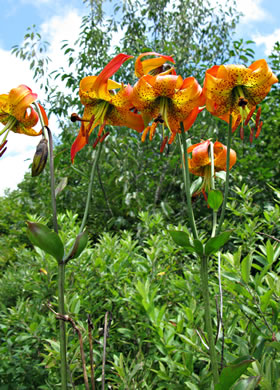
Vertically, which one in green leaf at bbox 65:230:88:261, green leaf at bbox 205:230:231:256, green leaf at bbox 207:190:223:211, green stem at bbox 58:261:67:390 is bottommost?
green stem at bbox 58:261:67:390

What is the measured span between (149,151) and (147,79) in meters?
2.43

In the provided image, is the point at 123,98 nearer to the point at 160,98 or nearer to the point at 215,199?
the point at 160,98

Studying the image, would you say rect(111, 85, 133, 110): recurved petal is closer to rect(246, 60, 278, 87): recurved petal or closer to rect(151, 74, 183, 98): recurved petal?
rect(151, 74, 183, 98): recurved petal

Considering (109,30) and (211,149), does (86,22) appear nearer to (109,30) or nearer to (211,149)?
(109,30)

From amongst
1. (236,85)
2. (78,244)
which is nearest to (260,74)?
(236,85)

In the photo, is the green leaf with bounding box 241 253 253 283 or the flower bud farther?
the green leaf with bounding box 241 253 253 283

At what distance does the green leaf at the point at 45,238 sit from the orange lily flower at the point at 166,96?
0.70 feet

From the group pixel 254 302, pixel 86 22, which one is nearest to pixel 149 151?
pixel 86 22

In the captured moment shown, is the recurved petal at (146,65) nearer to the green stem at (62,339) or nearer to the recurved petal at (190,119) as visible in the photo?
the recurved petal at (190,119)

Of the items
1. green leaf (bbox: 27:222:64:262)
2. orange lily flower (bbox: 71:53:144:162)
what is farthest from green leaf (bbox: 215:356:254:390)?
orange lily flower (bbox: 71:53:144:162)

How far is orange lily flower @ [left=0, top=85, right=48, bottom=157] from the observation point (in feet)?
1.71

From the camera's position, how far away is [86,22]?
11.6 feet

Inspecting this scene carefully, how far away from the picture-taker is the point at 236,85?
50 cm

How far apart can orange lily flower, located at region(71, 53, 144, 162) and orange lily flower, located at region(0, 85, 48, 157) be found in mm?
73
